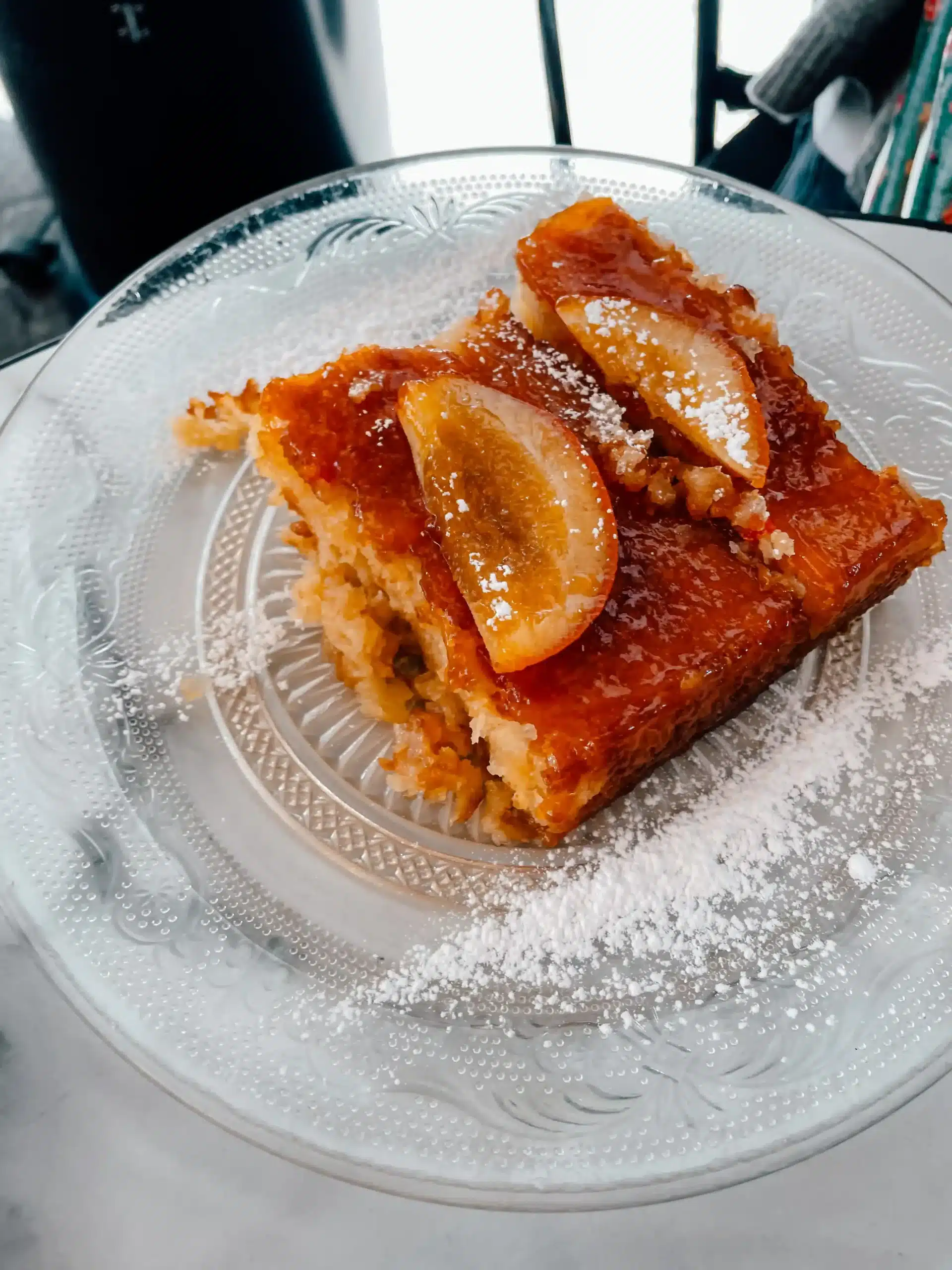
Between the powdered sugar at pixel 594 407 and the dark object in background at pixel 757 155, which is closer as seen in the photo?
the powdered sugar at pixel 594 407

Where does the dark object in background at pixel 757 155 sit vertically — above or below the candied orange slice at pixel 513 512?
above

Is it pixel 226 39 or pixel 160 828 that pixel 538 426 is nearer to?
pixel 160 828

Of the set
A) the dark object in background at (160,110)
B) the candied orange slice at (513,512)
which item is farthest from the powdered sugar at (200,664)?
the dark object in background at (160,110)

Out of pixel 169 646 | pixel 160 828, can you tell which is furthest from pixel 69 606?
pixel 160 828

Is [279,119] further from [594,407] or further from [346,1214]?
[346,1214]

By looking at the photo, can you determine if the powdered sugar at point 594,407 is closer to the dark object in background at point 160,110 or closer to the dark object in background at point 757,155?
the dark object in background at point 160,110

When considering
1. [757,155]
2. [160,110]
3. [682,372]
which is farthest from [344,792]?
[757,155]

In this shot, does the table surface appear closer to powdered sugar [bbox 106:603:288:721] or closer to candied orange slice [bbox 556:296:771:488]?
powdered sugar [bbox 106:603:288:721]
